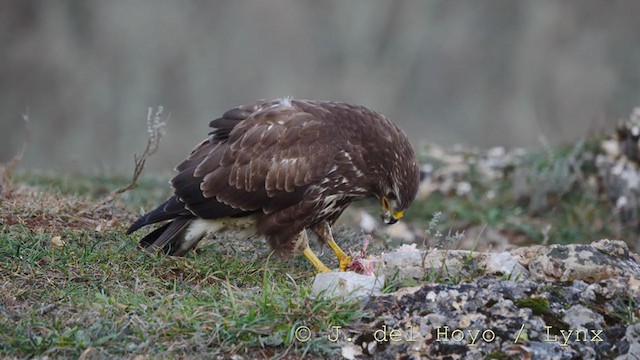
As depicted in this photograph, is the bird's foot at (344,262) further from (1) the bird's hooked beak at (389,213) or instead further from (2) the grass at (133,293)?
(1) the bird's hooked beak at (389,213)

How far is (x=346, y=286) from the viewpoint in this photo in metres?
4.68

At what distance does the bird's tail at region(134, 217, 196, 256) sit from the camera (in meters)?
5.84

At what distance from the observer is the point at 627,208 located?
9227 millimetres

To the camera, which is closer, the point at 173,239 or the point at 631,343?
the point at 631,343

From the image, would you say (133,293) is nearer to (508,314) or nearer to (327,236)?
(327,236)

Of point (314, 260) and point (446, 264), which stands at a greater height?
point (446, 264)

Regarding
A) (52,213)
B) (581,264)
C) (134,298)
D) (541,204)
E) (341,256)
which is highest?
(581,264)

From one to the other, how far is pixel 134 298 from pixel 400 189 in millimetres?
1863

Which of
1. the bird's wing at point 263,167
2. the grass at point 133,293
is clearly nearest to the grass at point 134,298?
the grass at point 133,293

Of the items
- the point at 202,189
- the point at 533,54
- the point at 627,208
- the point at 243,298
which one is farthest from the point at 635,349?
the point at 533,54

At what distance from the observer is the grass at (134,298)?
14.2 ft

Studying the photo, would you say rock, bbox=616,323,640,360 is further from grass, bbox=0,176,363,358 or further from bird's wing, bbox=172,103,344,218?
bird's wing, bbox=172,103,344,218

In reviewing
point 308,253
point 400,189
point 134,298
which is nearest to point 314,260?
point 308,253

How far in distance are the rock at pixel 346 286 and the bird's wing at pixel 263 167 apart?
1.10 metres
